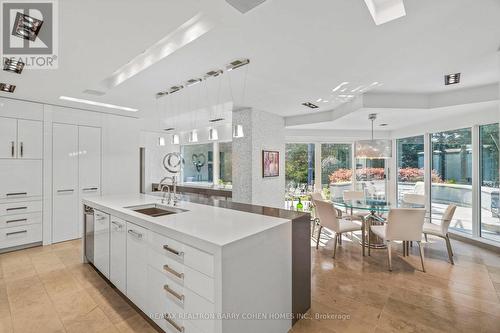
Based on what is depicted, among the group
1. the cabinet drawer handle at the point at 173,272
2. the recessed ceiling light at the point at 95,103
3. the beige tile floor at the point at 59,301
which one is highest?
the recessed ceiling light at the point at 95,103

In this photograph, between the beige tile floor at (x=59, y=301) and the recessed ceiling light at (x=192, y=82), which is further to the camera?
the recessed ceiling light at (x=192, y=82)

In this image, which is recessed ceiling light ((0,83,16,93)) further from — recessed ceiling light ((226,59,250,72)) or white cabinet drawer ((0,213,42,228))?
recessed ceiling light ((226,59,250,72))

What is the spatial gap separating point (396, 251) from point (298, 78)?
310 cm

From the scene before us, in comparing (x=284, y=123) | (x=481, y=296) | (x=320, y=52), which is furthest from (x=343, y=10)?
(x=284, y=123)

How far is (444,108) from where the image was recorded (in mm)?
3873

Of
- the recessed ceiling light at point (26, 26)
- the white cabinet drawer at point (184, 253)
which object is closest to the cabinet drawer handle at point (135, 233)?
the white cabinet drawer at point (184, 253)

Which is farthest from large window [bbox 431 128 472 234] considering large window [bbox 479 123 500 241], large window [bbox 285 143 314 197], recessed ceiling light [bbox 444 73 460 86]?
large window [bbox 285 143 314 197]

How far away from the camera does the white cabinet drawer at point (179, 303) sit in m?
1.47

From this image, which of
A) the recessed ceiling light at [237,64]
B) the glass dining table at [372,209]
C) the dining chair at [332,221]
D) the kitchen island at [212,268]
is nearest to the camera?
the kitchen island at [212,268]

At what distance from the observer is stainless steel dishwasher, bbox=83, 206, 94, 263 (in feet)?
10.0

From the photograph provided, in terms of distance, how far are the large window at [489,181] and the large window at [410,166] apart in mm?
1132

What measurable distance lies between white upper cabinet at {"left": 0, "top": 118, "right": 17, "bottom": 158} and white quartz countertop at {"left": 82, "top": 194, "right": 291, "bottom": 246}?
2632 millimetres

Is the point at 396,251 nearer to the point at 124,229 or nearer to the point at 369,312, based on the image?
the point at 369,312

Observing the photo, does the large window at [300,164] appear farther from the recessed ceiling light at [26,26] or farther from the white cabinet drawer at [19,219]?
the recessed ceiling light at [26,26]
